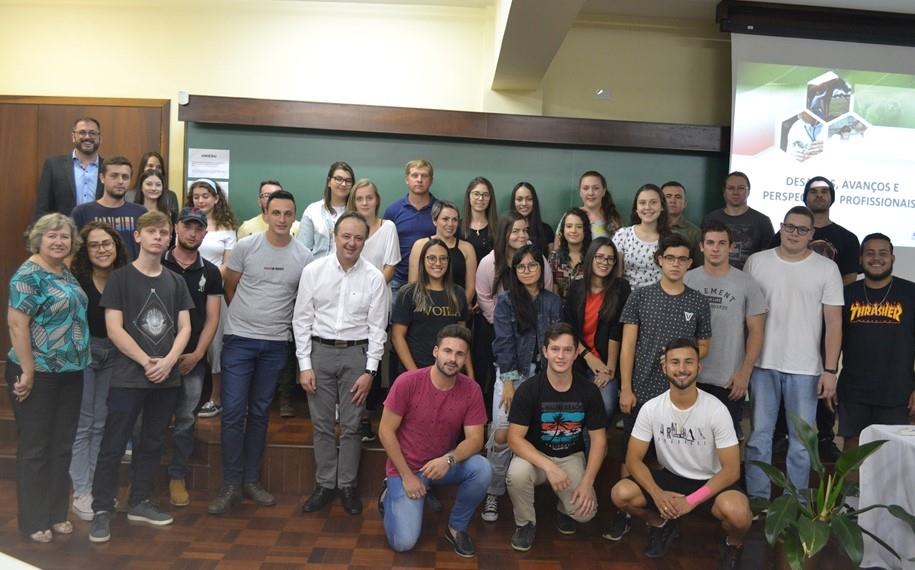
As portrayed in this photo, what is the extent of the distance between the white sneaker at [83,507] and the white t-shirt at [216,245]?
4.84ft

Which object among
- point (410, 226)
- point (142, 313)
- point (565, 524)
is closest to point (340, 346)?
point (142, 313)

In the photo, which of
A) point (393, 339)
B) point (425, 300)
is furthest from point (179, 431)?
point (425, 300)

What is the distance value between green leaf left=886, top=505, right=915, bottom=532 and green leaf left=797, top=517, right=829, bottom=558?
11.0 inches

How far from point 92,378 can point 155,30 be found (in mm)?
3378

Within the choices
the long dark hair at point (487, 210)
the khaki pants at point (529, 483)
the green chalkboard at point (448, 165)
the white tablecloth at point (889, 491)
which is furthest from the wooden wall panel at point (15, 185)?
the white tablecloth at point (889, 491)

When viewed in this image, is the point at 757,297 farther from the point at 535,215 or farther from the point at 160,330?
the point at 160,330

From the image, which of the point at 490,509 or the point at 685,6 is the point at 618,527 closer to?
the point at 490,509

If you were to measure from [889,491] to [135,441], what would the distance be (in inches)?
133

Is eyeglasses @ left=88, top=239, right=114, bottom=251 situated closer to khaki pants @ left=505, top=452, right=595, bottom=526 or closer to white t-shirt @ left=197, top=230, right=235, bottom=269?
white t-shirt @ left=197, top=230, right=235, bottom=269

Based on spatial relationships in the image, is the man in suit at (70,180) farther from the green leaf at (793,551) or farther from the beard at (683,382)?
the green leaf at (793,551)

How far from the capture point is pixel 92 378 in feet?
11.2

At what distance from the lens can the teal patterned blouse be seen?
2977 mm

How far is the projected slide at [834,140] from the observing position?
18.1 feet

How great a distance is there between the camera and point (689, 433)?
3.25 meters
